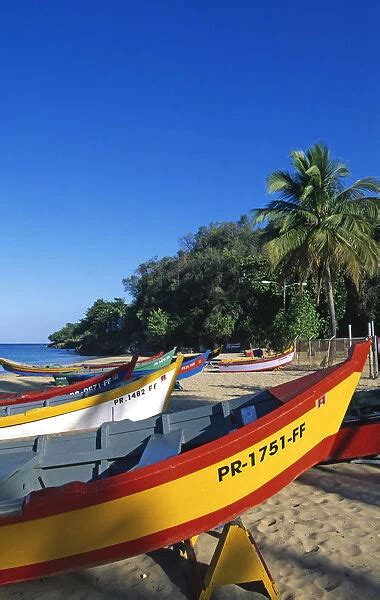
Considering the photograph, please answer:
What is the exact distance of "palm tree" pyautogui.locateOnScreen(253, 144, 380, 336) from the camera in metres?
20.5

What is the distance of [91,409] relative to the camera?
320 inches

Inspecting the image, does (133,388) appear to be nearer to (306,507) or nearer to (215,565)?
(306,507)

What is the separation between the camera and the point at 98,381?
34.2ft

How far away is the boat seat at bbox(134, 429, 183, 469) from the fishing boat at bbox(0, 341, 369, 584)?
0.04 feet

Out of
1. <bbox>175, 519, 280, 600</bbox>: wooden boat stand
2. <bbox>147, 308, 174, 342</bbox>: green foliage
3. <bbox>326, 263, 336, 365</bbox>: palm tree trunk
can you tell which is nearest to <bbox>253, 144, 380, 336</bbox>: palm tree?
<bbox>326, 263, 336, 365</bbox>: palm tree trunk

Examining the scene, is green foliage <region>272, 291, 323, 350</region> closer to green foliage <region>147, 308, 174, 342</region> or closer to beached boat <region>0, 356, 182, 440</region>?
beached boat <region>0, 356, 182, 440</region>

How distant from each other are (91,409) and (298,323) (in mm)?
18422

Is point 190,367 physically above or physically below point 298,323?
below

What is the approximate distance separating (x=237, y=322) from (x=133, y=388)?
3659 cm

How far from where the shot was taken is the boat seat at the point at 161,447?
4.38m

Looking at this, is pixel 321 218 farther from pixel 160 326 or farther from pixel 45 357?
pixel 45 357

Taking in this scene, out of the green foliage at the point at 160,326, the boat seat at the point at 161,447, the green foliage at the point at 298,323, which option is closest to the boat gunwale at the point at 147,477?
the boat seat at the point at 161,447

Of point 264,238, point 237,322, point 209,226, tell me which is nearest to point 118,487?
point 264,238

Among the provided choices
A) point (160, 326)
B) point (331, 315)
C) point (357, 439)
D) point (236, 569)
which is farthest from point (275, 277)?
point (236, 569)
